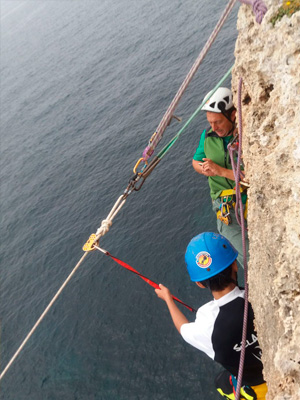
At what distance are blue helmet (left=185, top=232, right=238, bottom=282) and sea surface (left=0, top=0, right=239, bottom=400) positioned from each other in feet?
25.7

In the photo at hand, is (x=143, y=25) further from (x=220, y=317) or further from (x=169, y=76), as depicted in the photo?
(x=220, y=317)

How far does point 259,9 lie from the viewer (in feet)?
16.7

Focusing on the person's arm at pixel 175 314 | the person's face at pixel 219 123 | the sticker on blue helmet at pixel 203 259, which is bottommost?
the person's arm at pixel 175 314

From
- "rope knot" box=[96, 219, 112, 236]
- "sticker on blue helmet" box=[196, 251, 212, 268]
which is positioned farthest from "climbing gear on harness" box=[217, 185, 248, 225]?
"sticker on blue helmet" box=[196, 251, 212, 268]

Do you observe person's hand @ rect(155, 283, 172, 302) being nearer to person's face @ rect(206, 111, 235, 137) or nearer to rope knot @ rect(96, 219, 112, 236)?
rope knot @ rect(96, 219, 112, 236)

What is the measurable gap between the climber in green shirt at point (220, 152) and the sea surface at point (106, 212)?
6.18 meters

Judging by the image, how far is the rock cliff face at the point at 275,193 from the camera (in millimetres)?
3170

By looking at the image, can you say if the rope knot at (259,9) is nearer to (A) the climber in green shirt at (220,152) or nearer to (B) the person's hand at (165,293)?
(A) the climber in green shirt at (220,152)

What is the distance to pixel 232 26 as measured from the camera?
101 feet

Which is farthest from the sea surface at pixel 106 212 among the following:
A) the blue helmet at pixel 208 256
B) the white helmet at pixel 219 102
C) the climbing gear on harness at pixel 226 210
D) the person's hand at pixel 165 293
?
the white helmet at pixel 219 102

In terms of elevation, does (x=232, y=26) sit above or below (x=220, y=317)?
below

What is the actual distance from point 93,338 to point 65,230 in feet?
24.6

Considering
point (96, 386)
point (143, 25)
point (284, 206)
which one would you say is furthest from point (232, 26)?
point (284, 206)

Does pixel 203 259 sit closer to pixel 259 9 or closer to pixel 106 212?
pixel 259 9
